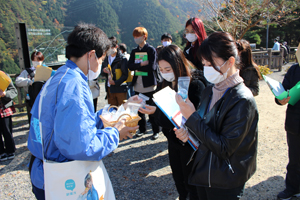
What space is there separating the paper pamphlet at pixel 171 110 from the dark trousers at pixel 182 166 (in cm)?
65

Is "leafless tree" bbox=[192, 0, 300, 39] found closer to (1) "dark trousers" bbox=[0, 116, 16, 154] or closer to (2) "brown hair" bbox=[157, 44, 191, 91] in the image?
(2) "brown hair" bbox=[157, 44, 191, 91]

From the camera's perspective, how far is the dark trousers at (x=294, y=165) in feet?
9.50

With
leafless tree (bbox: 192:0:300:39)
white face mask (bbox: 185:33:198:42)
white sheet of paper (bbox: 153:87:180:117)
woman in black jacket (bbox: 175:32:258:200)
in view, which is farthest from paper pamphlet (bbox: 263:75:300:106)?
leafless tree (bbox: 192:0:300:39)

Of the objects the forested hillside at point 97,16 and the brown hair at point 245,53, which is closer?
the brown hair at point 245,53

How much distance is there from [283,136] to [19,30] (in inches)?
319

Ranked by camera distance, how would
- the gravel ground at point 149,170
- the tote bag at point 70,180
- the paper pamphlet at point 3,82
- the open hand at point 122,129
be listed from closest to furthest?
the tote bag at point 70,180 → the open hand at point 122,129 → the gravel ground at point 149,170 → the paper pamphlet at point 3,82

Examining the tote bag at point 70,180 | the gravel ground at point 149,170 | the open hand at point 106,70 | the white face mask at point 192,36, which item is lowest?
the gravel ground at point 149,170

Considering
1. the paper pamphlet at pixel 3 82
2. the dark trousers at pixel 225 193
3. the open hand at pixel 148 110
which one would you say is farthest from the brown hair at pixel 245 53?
the paper pamphlet at pixel 3 82

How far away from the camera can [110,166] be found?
4348 mm

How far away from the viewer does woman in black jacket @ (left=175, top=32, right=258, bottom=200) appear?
5.05 feet

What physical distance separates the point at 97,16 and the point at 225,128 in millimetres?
26843

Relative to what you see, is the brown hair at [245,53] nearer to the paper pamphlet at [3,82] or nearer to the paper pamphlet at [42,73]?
the paper pamphlet at [42,73]

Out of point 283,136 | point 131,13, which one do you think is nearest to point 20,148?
point 283,136

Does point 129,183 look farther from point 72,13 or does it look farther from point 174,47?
point 72,13
